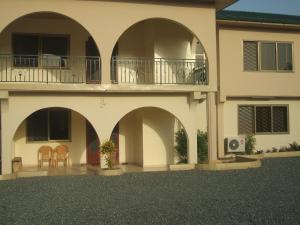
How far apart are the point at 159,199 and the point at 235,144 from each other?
29.7ft

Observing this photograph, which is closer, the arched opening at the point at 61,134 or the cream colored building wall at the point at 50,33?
the cream colored building wall at the point at 50,33

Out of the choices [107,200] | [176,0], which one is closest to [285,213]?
[107,200]

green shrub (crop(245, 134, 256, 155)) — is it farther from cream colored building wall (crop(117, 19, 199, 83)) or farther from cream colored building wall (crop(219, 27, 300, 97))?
cream colored building wall (crop(117, 19, 199, 83))

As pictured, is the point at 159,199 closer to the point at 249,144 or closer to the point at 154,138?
the point at 154,138

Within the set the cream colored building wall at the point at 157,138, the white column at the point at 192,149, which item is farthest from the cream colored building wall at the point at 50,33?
the white column at the point at 192,149

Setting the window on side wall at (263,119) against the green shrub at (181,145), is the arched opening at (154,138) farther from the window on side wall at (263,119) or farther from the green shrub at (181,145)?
the window on side wall at (263,119)

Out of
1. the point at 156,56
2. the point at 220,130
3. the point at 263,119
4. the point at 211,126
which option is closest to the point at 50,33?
the point at 156,56

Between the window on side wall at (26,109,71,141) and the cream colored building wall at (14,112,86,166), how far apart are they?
7.8 inches

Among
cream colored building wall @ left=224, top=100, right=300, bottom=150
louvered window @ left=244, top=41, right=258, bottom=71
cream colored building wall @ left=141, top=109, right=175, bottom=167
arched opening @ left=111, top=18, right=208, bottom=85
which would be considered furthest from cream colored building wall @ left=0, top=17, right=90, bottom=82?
louvered window @ left=244, top=41, right=258, bottom=71

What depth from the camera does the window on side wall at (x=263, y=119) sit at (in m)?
19.6

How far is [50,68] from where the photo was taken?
16875 mm

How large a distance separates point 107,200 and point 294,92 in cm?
1277

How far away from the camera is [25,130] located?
1723cm

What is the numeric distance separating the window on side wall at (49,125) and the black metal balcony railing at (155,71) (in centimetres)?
→ 271
